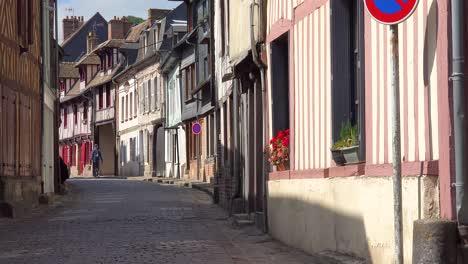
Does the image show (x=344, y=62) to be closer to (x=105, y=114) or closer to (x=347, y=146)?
(x=347, y=146)

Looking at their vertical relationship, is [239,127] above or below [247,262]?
above

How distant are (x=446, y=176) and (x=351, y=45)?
3.23 metres

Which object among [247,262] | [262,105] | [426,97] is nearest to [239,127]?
[262,105]

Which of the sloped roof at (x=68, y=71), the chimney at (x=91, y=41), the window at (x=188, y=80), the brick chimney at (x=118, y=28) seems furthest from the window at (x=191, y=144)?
the sloped roof at (x=68, y=71)

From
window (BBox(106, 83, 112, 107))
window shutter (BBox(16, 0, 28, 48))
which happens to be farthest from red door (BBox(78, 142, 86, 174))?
window shutter (BBox(16, 0, 28, 48))

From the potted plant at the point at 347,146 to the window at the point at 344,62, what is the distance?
0.12 metres

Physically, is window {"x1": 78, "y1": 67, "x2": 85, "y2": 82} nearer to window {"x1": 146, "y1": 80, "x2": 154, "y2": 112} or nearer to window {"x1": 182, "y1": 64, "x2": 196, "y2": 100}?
window {"x1": 146, "y1": 80, "x2": 154, "y2": 112}

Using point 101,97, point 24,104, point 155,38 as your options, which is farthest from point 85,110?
point 24,104

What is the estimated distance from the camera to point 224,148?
69.8ft

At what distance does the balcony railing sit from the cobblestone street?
36200 mm

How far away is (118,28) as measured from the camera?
61.7 meters

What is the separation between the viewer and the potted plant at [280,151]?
39.9 feet

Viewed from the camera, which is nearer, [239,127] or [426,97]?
[426,97]

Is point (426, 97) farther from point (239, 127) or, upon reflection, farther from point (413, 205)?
point (239, 127)
